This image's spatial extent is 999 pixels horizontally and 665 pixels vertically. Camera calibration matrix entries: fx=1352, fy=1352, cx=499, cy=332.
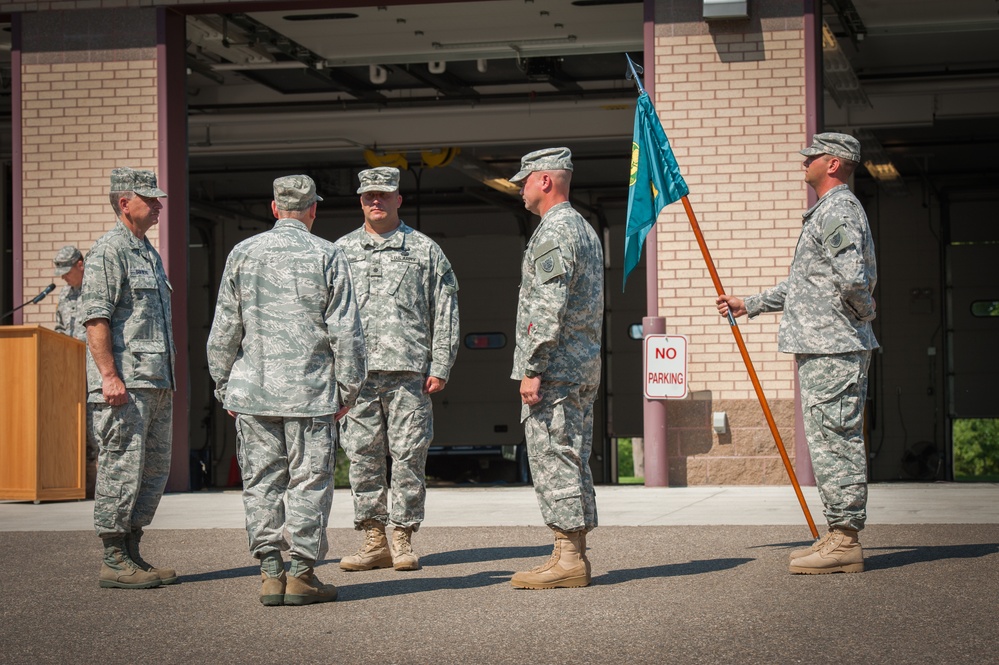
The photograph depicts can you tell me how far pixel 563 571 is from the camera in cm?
584

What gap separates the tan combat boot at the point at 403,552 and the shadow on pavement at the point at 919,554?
2.14m

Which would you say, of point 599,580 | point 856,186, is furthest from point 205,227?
point 599,580

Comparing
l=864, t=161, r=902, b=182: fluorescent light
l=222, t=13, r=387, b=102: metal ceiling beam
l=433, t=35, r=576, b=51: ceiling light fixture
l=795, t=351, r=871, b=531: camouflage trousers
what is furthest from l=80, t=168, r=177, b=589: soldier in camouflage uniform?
l=864, t=161, r=902, b=182: fluorescent light

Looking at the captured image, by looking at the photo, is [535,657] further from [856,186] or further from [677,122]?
[856,186]

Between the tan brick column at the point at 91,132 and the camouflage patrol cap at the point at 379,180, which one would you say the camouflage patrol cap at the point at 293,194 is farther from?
the tan brick column at the point at 91,132

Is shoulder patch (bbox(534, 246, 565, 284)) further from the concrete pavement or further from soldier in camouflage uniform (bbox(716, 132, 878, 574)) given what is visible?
the concrete pavement

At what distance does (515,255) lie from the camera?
2030 cm

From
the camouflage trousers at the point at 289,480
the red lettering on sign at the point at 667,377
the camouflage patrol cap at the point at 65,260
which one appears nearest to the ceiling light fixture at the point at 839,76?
the red lettering on sign at the point at 667,377

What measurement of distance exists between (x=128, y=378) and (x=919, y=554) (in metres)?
3.89

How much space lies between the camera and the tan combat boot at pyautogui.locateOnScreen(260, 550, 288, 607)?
5.58 m

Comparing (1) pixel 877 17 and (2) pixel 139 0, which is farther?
(1) pixel 877 17

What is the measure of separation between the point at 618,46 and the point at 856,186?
9.45 m

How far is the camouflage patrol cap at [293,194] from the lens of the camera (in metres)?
5.90

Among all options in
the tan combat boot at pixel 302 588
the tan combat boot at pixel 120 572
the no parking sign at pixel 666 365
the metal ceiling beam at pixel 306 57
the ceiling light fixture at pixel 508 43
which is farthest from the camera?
the ceiling light fixture at pixel 508 43
